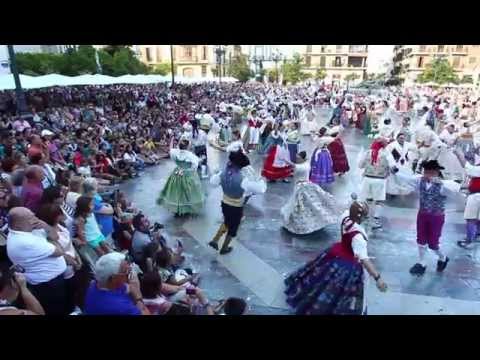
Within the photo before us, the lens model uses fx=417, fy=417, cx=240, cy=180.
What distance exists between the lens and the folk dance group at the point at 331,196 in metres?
3.86

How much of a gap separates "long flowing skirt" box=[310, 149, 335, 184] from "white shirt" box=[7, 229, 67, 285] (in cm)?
629

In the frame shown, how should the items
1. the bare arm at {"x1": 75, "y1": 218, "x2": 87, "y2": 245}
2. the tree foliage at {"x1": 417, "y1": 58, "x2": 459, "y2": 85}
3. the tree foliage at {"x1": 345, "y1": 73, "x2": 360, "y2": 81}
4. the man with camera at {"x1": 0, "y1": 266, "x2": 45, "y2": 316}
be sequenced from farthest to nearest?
the tree foliage at {"x1": 345, "y1": 73, "x2": 360, "y2": 81}
the tree foliage at {"x1": 417, "y1": 58, "x2": 459, "y2": 85}
the bare arm at {"x1": 75, "y1": 218, "x2": 87, "y2": 245}
the man with camera at {"x1": 0, "y1": 266, "x2": 45, "y2": 316}

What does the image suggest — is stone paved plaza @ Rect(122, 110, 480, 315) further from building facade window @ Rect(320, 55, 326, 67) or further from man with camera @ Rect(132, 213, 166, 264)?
building facade window @ Rect(320, 55, 326, 67)

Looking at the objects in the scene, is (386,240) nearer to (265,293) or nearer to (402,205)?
(402,205)

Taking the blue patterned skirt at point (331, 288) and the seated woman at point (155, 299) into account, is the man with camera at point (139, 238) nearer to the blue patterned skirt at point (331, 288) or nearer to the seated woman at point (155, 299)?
the seated woman at point (155, 299)

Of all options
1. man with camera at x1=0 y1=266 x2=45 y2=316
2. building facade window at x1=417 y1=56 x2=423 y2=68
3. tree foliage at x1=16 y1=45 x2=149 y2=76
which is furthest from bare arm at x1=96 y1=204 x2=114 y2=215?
building facade window at x1=417 y1=56 x2=423 y2=68

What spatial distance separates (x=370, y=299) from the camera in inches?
186

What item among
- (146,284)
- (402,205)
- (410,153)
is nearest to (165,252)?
(146,284)

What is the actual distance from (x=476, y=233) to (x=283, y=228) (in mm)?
2926

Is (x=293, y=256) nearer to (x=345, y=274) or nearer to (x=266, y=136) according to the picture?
(x=345, y=274)

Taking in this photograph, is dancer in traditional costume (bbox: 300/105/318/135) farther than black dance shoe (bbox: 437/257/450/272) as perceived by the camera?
Yes

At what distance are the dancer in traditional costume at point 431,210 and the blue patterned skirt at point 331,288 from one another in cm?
182

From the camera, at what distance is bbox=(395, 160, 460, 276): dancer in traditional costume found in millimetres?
5024
